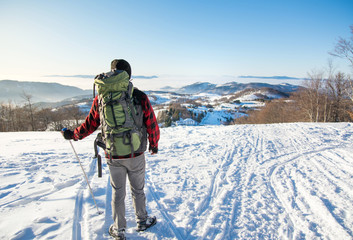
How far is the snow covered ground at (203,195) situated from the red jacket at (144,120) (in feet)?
4.74

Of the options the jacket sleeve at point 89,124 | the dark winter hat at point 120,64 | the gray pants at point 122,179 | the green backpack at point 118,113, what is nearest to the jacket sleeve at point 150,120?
the green backpack at point 118,113

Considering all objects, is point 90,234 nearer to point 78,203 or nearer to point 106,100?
point 78,203

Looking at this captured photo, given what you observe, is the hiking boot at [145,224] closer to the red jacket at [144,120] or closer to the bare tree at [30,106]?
the red jacket at [144,120]

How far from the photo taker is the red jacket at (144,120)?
2307 mm

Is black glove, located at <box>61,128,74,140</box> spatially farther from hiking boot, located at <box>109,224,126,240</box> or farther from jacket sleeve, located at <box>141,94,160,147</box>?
hiking boot, located at <box>109,224,126,240</box>

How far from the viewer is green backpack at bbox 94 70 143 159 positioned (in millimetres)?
2010

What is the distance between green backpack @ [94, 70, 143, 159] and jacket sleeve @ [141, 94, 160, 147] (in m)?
0.15

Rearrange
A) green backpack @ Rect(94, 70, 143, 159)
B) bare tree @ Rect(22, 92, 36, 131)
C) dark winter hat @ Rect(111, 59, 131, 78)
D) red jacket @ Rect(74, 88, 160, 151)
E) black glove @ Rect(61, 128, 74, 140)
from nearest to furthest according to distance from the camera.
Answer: green backpack @ Rect(94, 70, 143, 159)
dark winter hat @ Rect(111, 59, 131, 78)
red jacket @ Rect(74, 88, 160, 151)
black glove @ Rect(61, 128, 74, 140)
bare tree @ Rect(22, 92, 36, 131)

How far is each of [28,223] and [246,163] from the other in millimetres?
5441

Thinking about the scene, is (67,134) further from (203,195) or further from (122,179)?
(203,195)

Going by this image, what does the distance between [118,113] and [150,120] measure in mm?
484

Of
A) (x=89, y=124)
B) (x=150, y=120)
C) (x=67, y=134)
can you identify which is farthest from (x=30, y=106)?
(x=150, y=120)

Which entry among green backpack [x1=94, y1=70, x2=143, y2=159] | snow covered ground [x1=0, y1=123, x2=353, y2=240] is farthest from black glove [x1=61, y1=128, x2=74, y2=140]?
snow covered ground [x1=0, y1=123, x2=353, y2=240]

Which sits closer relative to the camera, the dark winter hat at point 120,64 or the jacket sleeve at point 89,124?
the dark winter hat at point 120,64
